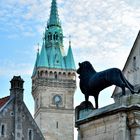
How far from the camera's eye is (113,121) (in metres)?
11.2

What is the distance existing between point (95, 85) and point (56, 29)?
8776 centimetres

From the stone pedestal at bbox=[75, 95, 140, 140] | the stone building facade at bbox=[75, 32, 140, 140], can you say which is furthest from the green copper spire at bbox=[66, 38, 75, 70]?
the stone pedestal at bbox=[75, 95, 140, 140]

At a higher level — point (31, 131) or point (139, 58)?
point (139, 58)

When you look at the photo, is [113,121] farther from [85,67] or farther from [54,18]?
[54,18]

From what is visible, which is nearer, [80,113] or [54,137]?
[80,113]

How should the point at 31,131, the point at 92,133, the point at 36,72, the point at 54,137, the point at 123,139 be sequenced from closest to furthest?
the point at 123,139 < the point at 92,133 < the point at 31,131 < the point at 54,137 < the point at 36,72

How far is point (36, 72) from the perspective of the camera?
98062 mm

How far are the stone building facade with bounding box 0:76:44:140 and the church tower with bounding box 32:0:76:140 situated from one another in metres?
34.6

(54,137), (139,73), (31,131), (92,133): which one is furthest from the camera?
(54,137)

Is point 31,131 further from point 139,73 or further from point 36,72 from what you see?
point 36,72

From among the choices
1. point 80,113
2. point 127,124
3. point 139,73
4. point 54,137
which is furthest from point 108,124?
point 54,137

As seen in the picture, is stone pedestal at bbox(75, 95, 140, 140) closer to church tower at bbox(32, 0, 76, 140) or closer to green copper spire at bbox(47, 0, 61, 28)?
church tower at bbox(32, 0, 76, 140)

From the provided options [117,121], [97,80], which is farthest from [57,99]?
[117,121]

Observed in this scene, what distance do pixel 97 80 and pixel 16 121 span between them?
43.8 meters
